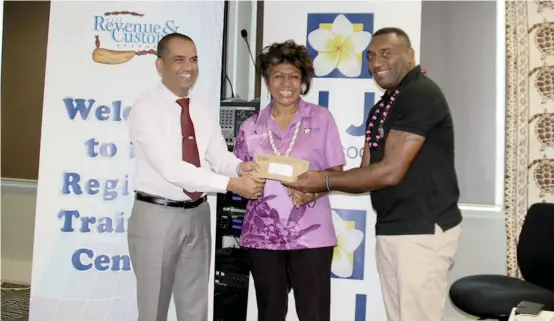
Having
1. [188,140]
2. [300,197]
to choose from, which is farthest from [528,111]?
[188,140]

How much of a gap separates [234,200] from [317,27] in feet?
3.82

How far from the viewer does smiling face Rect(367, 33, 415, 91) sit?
A: 212cm

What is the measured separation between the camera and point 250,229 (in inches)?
89.9

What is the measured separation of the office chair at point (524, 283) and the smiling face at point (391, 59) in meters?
1.13

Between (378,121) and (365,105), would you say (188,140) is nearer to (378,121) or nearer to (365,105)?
(378,121)

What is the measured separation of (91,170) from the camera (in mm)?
2932

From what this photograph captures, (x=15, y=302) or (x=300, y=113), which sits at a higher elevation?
(x=300, y=113)

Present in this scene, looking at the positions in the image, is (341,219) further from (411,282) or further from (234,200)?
(411,282)

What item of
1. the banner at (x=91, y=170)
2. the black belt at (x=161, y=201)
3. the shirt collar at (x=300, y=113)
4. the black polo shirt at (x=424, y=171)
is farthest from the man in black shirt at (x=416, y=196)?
A: the banner at (x=91, y=170)

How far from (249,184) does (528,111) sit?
69.8 inches

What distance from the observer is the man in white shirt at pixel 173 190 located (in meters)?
2.25

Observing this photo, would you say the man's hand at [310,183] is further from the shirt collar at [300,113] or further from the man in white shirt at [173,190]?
the shirt collar at [300,113]

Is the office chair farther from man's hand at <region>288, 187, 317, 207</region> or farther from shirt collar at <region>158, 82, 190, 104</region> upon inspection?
shirt collar at <region>158, 82, 190, 104</region>

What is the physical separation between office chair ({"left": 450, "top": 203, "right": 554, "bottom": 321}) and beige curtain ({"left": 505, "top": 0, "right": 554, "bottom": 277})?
0.81 feet
